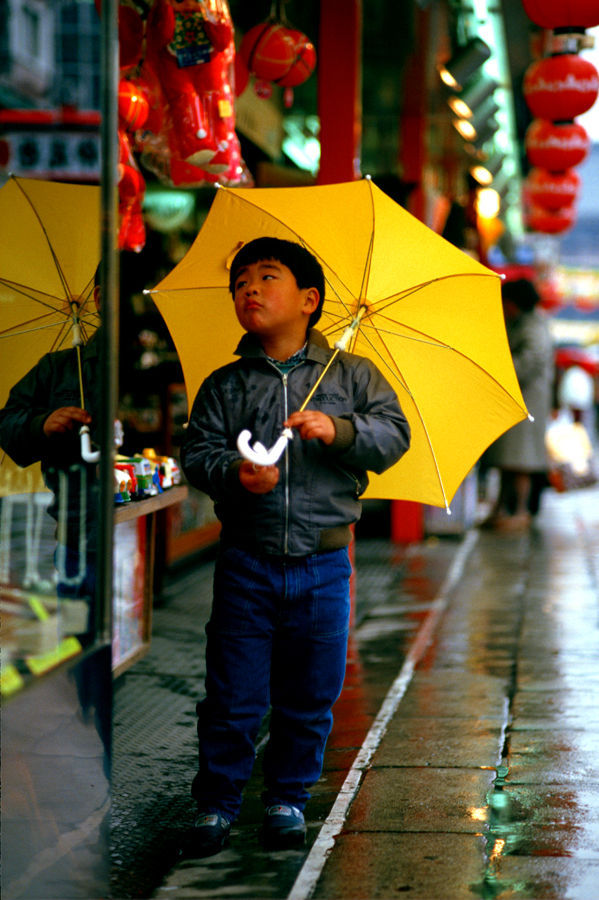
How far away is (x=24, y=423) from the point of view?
3297 millimetres

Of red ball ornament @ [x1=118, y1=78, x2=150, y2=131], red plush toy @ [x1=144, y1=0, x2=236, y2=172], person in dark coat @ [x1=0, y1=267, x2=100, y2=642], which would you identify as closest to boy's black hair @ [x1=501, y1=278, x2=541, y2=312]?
red plush toy @ [x1=144, y1=0, x2=236, y2=172]

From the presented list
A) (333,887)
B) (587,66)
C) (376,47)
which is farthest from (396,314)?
(376,47)

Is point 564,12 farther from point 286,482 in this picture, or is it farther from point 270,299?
point 286,482

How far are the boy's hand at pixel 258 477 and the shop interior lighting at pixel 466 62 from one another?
5.20m

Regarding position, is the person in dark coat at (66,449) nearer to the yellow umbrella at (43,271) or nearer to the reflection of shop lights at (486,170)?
the yellow umbrella at (43,271)

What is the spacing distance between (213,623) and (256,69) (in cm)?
282

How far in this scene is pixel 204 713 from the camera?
3396 millimetres

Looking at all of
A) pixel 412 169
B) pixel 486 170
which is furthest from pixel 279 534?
pixel 486 170

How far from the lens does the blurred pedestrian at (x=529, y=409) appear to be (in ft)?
33.3

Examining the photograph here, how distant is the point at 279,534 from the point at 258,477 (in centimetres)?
25

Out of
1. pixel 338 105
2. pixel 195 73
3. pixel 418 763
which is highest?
pixel 338 105

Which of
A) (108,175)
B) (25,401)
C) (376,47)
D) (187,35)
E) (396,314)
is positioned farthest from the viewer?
(376,47)

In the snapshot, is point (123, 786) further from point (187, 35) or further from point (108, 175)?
point (187, 35)

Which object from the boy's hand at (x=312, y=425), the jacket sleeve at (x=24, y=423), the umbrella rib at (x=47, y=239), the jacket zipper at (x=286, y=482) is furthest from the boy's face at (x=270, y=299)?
the jacket sleeve at (x=24, y=423)
